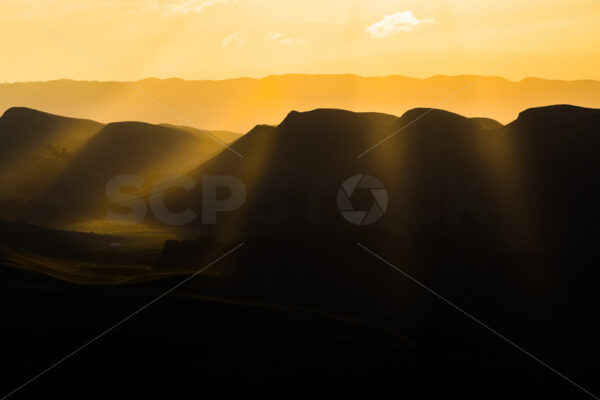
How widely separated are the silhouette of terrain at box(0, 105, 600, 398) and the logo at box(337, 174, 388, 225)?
0.75 metres

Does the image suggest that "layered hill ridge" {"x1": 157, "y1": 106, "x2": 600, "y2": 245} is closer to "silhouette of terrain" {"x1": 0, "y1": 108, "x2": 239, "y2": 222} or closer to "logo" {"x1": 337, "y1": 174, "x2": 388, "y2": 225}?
"logo" {"x1": 337, "y1": 174, "x2": 388, "y2": 225}

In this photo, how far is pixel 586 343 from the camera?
22828mm

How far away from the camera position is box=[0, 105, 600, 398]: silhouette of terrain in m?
17.3

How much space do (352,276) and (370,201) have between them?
1660 centimetres

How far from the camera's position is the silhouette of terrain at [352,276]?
1728cm

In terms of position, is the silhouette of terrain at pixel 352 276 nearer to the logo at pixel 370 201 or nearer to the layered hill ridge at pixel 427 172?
the layered hill ridge at pixel 427 172

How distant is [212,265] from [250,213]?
1542 centimetres

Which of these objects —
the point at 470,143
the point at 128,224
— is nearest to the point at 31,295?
the point at 128,224

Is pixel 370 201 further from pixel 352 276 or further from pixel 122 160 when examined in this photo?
pixel 122 160

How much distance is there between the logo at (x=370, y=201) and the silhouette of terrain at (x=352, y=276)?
2.47 ft

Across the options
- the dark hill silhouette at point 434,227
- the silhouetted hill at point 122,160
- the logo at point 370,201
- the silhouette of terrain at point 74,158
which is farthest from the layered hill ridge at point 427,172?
the silhouetted hill at point 122,160

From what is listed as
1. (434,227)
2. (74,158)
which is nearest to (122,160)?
(74,158)

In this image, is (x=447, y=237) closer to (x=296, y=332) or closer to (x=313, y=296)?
(x=313, y=296)

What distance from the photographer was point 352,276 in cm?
2986
